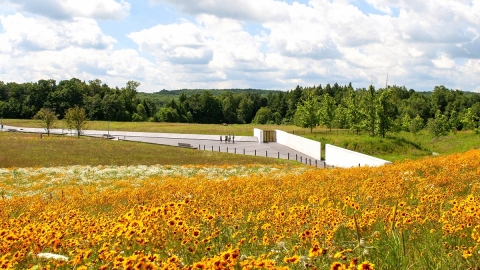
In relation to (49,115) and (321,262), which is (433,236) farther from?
(49,115)

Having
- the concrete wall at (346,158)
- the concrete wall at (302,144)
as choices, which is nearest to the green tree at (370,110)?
the concrete wall at (302,144)

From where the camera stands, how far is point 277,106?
160m

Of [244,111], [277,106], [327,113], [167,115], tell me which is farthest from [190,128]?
[244,111]

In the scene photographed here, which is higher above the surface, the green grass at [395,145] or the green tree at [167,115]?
the green tree at [167,115]

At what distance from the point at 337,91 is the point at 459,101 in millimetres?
52740

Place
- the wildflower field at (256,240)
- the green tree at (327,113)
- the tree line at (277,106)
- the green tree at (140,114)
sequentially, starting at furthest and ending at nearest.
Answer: the green tree at (140,114), the green tree at (327,113), the tree line at (277,106), the wildflower field at (256,240)

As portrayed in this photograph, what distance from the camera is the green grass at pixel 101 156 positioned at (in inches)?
1405

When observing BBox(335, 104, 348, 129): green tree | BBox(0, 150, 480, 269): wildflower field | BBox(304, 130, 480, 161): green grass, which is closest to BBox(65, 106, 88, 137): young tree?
BBox(304, 130, 480, 161): green grass

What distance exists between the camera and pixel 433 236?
5.35 metres

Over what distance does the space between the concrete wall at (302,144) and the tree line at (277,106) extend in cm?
869

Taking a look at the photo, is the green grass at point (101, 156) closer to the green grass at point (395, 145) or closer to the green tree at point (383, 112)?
the green grass at point (395, 145)

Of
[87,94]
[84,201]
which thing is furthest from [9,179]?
[87,94]

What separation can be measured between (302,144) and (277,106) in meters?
111

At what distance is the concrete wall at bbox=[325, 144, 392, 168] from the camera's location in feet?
101
